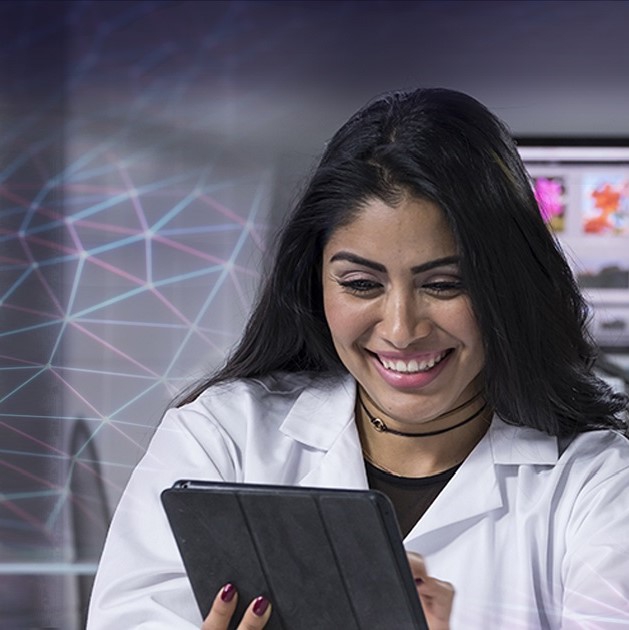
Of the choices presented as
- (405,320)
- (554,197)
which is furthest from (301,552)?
(554,197)

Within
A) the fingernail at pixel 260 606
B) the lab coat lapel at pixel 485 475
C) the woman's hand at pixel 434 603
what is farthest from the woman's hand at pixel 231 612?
the lab coat lapel at pixel 485 475

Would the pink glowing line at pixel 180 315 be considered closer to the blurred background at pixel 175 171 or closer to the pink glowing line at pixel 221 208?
the blurred background at pixel 175 171

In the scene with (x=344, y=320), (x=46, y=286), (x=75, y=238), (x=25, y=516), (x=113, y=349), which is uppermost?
(x=344, y=320)

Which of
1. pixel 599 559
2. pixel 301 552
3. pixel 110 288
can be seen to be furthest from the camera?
pixel 110 288

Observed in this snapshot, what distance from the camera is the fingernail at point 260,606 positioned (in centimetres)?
72

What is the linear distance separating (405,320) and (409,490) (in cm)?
18

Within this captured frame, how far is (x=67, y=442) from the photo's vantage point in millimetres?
2490

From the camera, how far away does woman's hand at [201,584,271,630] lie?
2.36ft

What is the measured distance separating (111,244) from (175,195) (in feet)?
0.58

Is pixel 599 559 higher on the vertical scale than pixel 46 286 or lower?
higher

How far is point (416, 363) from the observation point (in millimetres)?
922

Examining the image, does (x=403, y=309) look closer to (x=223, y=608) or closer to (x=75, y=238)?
(x=223, y=608)

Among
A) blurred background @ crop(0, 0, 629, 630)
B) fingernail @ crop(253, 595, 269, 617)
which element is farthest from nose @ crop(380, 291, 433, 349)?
blurred background @ crop(0, 0, 629, 630)

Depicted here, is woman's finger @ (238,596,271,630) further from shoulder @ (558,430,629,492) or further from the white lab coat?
shoulder @ (558,430,629,492)
